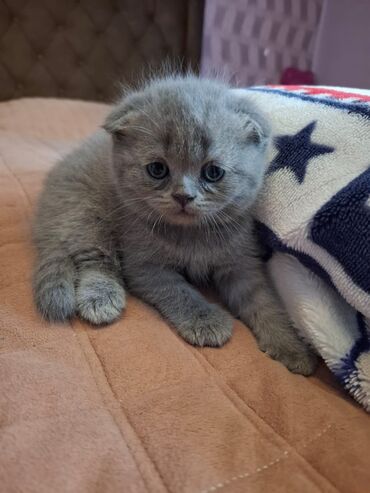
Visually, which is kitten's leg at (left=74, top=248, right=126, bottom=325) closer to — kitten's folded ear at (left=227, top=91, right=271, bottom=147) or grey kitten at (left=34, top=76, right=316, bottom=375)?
grey kitten at (left=34, top=76, right=316, bottom=375)

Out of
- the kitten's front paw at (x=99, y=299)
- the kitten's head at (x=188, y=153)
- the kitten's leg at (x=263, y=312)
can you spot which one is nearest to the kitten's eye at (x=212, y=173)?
the kitten's head at (x=188, y=153)

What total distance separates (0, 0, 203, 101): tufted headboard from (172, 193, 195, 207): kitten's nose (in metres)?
1.71

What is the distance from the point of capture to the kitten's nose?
0.99 meters

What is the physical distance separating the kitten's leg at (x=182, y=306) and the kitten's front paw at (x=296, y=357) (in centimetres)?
10

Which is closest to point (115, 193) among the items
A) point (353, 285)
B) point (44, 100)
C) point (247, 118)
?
point (247, 118)

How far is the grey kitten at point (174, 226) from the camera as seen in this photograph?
1.01 meters

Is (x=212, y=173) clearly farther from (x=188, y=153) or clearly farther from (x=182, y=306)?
(x=182, y=306)

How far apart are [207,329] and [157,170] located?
37 centimetres

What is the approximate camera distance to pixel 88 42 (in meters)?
2.39

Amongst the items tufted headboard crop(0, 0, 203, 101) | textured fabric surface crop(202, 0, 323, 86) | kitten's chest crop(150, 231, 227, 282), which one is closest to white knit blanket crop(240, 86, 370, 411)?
kitten's chest crop(150, 231, 227, 282)

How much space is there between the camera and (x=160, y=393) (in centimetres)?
83

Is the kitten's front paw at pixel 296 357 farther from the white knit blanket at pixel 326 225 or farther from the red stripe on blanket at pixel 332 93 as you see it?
the red stripe on blanket at pixel 332 93

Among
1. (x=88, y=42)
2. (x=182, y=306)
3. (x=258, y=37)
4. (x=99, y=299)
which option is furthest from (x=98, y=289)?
(x=258, y=37)

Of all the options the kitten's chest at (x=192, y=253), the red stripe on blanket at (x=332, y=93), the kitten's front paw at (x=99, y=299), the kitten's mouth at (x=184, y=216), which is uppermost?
the red stripe on blanket at (x=332, y=93)
